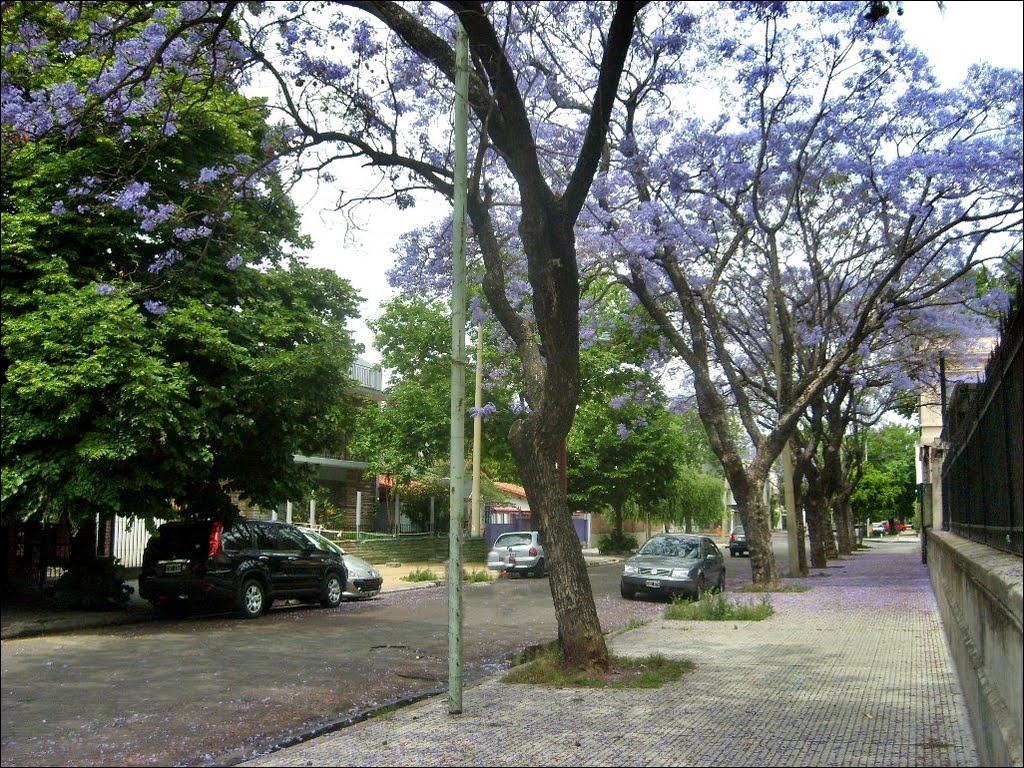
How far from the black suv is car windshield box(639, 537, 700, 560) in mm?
8477

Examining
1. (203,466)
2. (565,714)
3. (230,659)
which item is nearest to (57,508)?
(203,466)

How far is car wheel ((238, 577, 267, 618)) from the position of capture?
15766 millimetres

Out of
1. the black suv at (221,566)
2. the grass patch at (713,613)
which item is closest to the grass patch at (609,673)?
the grass patch at (713,613)

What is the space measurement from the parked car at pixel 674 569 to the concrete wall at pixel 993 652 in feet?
41.5

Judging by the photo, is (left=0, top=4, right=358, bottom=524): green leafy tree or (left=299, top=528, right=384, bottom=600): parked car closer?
(left=0, top=4, right=358, bottom=524): green leafy tree

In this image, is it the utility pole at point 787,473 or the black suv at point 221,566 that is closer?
the black suv at point 221,566

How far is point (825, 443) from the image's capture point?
3366cm

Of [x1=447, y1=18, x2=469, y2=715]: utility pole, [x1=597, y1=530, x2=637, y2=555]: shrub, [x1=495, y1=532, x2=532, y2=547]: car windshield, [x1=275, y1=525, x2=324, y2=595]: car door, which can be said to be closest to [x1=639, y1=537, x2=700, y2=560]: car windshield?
[x1=495, y1=532, x2=532, y2=547]: car windshield

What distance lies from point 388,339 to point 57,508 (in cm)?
2409

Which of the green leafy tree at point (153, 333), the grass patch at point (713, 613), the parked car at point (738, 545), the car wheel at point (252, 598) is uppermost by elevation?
the green leafy tree at point (153, 333)

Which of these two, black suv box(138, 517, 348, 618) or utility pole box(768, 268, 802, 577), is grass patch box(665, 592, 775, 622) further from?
utility pole box(768, 268, 802, 577)

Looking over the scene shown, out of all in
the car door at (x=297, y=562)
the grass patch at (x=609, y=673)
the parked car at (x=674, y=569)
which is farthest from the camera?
the parked car at (x=674, y=569)

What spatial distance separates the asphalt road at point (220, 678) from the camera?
664cm

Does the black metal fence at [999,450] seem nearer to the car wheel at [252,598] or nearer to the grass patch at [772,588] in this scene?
the car wheel at [252,598]
